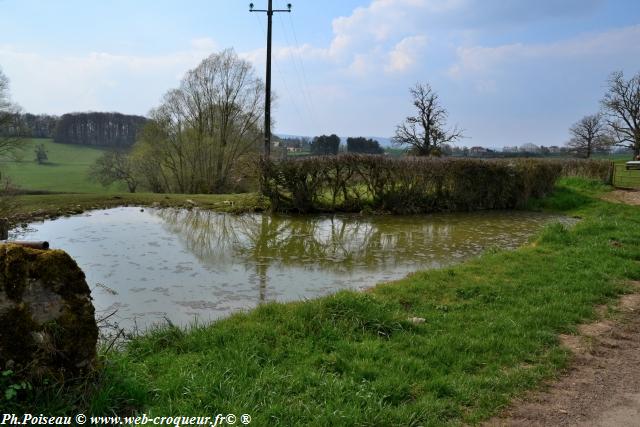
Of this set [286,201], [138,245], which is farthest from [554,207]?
[138,245]

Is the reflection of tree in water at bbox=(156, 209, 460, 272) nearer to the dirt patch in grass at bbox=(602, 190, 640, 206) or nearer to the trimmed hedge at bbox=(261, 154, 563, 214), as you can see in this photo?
the trimmed hedge at bbox=(261, 154, 563, 214)

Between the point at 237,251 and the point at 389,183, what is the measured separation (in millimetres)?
8306

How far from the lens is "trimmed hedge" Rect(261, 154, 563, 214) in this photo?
16359mm

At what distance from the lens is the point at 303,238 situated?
12398mm

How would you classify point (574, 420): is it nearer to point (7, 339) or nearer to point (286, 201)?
point (7, 339)

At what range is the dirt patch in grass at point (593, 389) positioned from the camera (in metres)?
3.50

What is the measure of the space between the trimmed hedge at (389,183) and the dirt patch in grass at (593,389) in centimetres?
1169

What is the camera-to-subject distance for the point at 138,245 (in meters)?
10.5

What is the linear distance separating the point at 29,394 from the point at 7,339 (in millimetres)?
390

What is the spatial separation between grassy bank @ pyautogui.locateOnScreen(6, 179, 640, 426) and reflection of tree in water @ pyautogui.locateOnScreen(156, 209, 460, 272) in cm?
330

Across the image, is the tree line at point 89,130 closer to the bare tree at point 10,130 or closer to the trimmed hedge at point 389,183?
the bare tree at point 10,130

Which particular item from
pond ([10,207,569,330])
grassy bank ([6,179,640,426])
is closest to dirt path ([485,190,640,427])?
grassy bank ([6,179,640,426])

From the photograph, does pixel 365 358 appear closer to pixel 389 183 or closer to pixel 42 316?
pixel 42 316

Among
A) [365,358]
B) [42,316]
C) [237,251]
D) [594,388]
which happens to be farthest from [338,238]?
[42,316]
